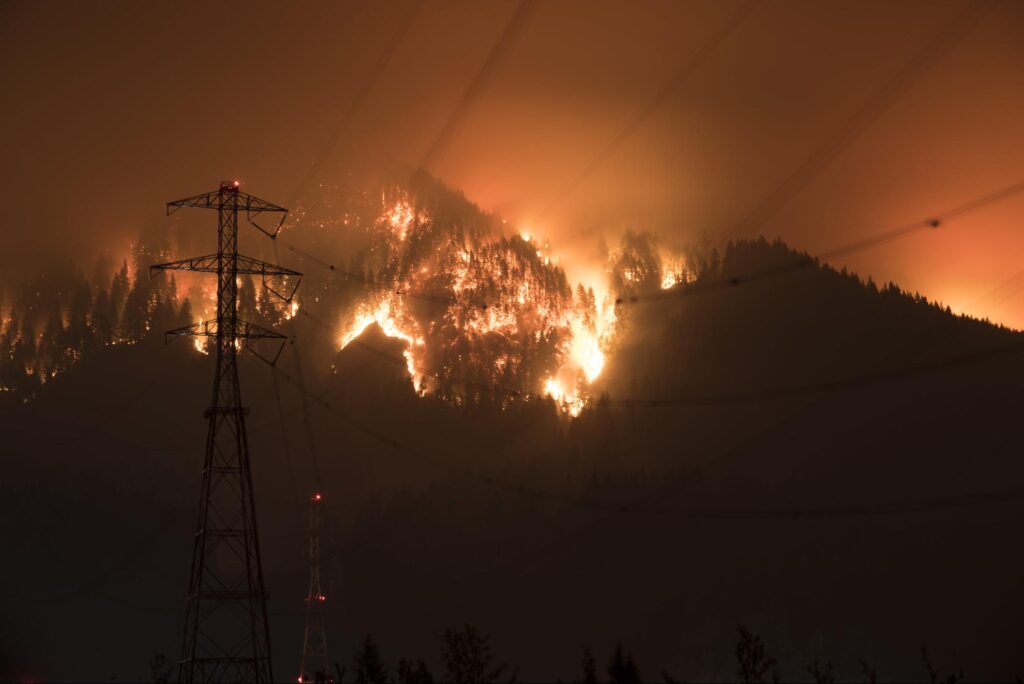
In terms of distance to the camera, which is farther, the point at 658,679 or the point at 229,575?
the point at 229,575

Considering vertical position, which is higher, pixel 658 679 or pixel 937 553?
pixel 937 553

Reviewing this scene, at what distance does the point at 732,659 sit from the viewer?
577 ft

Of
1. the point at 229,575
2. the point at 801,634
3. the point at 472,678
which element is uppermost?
the point at 229,575

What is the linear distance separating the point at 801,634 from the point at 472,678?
11187 centimetres

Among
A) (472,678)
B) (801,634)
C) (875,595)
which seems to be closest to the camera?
(472,678)

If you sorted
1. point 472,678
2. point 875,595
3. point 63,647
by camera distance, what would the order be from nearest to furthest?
point 472,678
point 63,647
point 875,595

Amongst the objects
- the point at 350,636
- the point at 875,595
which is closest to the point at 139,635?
the point at 350,636

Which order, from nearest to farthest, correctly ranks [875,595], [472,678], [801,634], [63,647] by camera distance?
1. [472,678]
2. [63,647]
3. [801,634]
4. [875,595]

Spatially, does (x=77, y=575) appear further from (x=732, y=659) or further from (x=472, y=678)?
(x=472, y=678)

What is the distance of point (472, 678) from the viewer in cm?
7894

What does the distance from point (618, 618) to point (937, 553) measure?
49.8 metres

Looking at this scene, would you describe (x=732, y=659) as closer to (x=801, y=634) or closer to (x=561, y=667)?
(x=801, y=634)

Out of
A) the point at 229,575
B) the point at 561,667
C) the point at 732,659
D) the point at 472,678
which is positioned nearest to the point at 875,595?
the point at 732,659

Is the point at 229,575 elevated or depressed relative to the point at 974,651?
elevated
